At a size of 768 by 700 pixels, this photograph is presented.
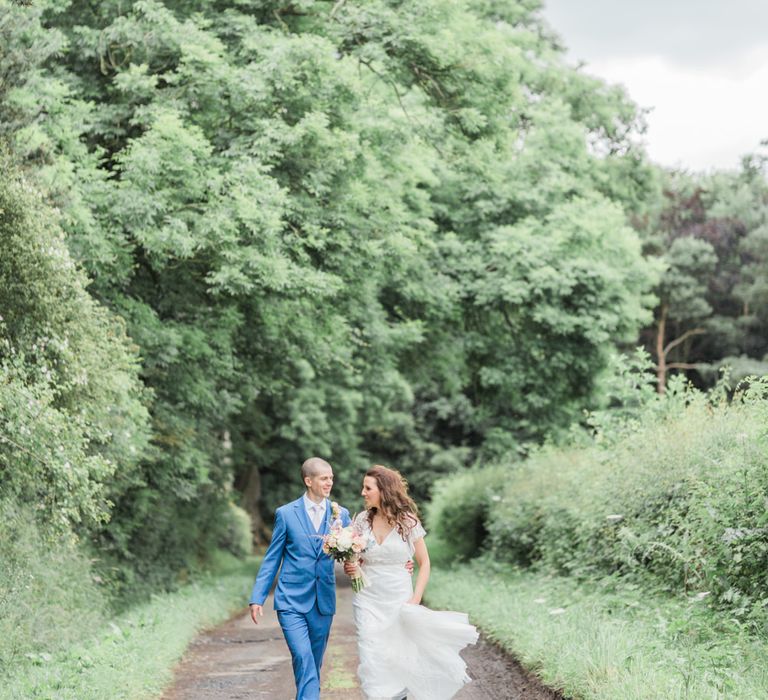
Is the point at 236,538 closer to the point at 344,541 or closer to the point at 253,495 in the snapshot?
the point at 253,495

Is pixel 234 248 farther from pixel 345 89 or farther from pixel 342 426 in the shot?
pixel 342 426

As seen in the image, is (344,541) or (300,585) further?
(300,585)

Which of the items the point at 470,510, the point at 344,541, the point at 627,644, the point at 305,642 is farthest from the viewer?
the point at 470,510

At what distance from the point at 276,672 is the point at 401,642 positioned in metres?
4.80

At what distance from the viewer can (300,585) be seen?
25.2ft

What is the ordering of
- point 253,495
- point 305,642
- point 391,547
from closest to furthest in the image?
1. point 391,547
2. point 305,642
3. point 253,495

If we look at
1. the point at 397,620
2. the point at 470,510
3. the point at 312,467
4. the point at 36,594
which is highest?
the point at 312,467

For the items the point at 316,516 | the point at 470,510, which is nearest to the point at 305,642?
the point at 316,516

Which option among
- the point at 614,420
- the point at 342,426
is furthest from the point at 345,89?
the point at 342,426

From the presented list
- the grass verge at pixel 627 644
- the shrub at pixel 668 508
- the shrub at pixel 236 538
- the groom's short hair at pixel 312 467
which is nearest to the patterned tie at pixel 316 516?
the groom's short hair at pixel 312 467

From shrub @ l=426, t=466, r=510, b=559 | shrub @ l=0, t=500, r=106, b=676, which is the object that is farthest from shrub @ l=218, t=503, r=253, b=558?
shrub @ l=0, t=500, r=106, b=676

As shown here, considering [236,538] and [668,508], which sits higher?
[668,508]

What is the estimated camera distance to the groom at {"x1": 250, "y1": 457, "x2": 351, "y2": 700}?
25.0ft

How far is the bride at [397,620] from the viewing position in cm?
727
